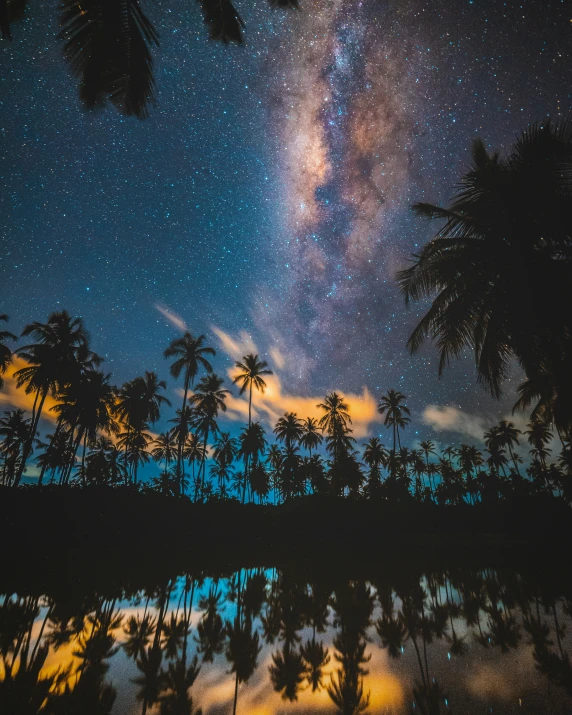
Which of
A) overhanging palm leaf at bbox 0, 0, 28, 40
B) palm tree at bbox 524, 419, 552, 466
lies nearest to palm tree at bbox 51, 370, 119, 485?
overhanging palm leaf at bbox 0, 0, 28, 40

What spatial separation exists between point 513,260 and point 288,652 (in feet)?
28.4

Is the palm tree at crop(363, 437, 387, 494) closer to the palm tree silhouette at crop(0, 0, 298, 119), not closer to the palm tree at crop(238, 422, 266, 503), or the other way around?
the palm tree at crop(238, 422, 266, 503)

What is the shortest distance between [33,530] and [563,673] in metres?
21.9

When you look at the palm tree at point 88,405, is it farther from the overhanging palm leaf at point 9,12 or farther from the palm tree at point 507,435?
the palm tree at point 507,435

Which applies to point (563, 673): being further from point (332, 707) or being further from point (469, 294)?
point (469, 294)

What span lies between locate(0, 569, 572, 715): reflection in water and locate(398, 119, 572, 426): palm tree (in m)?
4.68

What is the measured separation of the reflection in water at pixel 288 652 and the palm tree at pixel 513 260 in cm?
468

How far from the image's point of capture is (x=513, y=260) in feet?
22.9

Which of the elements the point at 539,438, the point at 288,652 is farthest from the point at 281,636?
the point at 539,438

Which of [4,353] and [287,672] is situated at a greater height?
[4,353]

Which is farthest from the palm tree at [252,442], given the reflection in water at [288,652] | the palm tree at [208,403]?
the reflection in water at [288,652]

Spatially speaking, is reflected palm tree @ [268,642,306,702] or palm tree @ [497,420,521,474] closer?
reflected palm tree @ [268,642,306,702]

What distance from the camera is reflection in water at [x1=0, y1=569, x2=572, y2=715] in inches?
138

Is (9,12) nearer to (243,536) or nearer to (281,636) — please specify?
(281,636)
